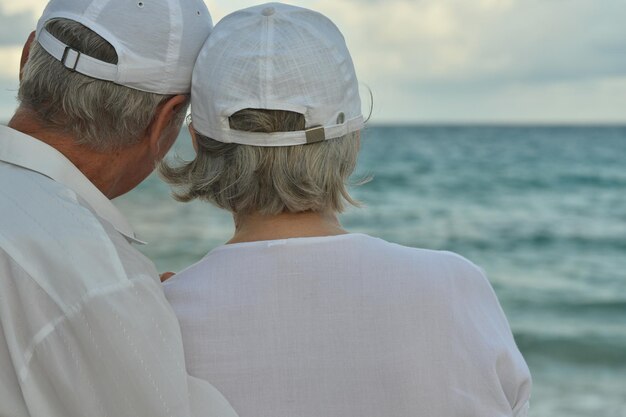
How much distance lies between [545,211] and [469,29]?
1151cm

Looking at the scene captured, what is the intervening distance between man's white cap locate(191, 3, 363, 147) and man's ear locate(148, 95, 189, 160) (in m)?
0.08

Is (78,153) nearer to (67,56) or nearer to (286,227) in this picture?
(67,56)

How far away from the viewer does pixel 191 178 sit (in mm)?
1892

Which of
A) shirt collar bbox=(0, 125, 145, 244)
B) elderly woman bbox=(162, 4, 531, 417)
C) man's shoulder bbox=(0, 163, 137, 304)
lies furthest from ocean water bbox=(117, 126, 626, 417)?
man's shoulder bbox=(0, 163, 137, 304)

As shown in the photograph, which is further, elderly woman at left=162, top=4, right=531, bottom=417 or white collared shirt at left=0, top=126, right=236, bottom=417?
elderly woman at left=162, top=4, right=531, bottom=417

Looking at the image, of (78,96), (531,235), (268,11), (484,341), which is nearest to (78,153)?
(78,96)

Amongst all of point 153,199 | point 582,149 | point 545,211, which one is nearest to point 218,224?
point 153,199

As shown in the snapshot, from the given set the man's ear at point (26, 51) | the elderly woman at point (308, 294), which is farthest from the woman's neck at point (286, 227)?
the man's ear at point (26, 51)

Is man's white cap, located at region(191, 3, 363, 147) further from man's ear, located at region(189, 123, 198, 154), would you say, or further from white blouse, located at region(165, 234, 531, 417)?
white blouse, located at region(165, 234, 531, 417)

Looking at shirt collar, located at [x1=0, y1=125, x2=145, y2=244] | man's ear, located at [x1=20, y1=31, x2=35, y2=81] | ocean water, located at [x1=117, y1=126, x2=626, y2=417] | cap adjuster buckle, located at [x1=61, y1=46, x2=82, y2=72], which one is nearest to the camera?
shirt collar, located at [x1=0, y1=125, x2=145, y2=244]

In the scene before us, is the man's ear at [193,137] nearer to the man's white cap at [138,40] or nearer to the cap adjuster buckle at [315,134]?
the man's white cap at [138,40]

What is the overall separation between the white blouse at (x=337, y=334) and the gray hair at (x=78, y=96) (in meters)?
0.34

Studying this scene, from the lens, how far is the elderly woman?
1.74 m

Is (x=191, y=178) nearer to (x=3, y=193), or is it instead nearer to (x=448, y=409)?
(x=3, y=193)
